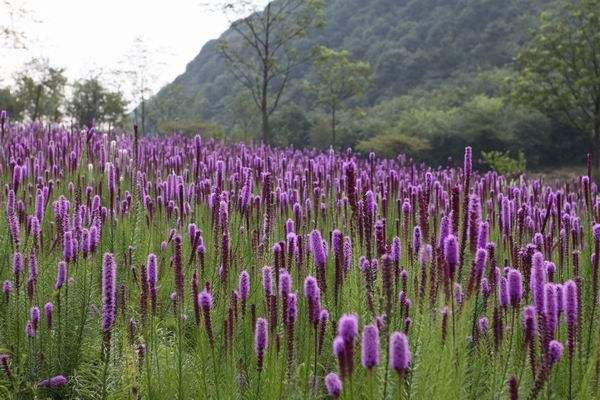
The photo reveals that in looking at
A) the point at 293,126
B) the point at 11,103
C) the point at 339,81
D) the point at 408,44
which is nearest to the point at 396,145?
the point at 339,81

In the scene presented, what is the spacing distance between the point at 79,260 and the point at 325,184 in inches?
138

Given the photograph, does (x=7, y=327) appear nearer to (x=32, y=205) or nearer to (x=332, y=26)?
(x=32, y=205)

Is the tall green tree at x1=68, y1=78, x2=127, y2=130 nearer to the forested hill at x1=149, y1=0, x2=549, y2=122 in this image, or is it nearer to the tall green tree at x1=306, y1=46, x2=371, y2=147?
the tall green tree at x1=306, y1=46, x2=371, y2=147

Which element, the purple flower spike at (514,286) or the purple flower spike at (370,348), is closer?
the purple flower spike at (370,348)

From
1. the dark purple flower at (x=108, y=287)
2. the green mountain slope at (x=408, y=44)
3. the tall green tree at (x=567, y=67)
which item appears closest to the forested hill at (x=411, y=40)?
the green mountain slope at (x=408, y=44)

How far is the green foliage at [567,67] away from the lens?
2938 centimetres

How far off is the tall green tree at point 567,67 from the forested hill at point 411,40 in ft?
120

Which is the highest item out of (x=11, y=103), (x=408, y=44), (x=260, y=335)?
(x=408, y=44)

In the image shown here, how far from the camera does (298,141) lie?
49531mm

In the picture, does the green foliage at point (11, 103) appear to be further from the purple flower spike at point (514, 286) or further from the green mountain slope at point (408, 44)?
the purple flower spike at point (514, 286)

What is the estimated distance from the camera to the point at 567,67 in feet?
99.3

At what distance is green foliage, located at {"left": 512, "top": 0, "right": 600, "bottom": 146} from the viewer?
29.4 metres

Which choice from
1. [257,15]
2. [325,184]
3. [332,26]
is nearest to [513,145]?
[257,15]

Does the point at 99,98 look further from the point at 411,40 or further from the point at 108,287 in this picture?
the point at 411,40
